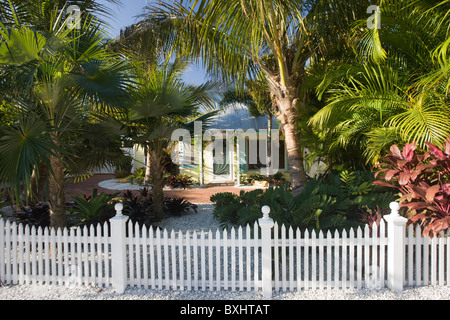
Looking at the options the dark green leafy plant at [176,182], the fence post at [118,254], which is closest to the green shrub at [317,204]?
the fence post at [118,254]

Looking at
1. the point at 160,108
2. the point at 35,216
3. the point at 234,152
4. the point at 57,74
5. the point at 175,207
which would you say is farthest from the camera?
the point at 234,152

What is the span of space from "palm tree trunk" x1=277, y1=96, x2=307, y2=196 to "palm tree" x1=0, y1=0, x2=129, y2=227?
307 cm

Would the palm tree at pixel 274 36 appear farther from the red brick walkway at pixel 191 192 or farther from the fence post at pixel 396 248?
the red brick walkway at pixel 191 192

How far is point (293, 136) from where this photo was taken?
233 inches

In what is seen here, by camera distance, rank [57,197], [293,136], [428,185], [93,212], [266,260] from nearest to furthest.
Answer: [266,260], [428,185], [57,197], [93,212], [293,136]

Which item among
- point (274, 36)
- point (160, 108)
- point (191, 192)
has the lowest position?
point (191, 192)

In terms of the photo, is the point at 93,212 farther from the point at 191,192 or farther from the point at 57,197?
the point at 191,192

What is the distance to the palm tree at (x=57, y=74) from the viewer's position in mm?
3760

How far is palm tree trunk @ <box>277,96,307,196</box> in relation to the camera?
19.2ft

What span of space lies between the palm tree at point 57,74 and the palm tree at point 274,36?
2.14 meters

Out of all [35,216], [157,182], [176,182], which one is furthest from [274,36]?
[176,182]

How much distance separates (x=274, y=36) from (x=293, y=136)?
1.93 metres

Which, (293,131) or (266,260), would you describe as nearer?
(266,260)
